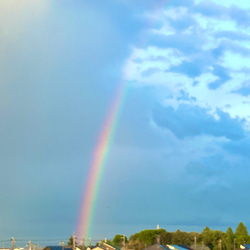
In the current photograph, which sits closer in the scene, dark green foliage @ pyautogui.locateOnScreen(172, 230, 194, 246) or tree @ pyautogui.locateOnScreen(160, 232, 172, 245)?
tree @ pyautogui.locateOnScreen(160, 232, 172, 245)

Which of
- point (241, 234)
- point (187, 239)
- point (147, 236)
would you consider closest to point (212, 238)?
point (187, 239)

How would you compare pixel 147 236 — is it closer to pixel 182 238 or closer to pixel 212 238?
pixel 182 238

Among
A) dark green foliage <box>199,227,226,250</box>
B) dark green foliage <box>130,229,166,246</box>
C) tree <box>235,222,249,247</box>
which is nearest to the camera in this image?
dark green foliage <box>130,229,166,246</box>

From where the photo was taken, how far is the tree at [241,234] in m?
178

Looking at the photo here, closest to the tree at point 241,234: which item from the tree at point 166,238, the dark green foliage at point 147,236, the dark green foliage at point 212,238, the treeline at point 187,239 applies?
the treeline at point 187,239

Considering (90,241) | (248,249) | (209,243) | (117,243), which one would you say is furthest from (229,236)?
(90,241)

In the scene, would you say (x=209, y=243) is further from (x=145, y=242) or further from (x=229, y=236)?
(x=145, y=242)

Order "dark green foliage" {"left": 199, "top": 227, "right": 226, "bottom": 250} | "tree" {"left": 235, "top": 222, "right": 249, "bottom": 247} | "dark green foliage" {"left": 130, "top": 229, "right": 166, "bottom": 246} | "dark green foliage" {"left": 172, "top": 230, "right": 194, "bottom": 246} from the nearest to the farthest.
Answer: "dark green foliage" {"left": 130, "top": 229, "right": 166, "bottom": 246} < "dark green foliage" {"left": 199, "top": 227, "right": 226, "bottom": 250} < "dark green foliage" {"left": 172, "top": 230, "right": 194, "bottom": 246} < "tree" {"left": 235, "top": 222, "right": 249, "bottom": 247}

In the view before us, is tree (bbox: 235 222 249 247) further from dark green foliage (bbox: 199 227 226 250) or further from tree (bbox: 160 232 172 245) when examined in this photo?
tree (bbox: 160 232 172 245)

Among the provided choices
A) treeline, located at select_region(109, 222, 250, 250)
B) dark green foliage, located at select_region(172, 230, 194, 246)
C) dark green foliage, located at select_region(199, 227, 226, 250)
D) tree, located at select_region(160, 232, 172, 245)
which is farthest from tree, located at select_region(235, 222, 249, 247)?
tree, located at select_region(160, 232, 172, 245)

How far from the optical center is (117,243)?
19925 cm

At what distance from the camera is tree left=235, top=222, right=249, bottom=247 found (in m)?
178

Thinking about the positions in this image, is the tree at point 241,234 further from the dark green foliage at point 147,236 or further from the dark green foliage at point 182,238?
the dark green foliage at point 147,236

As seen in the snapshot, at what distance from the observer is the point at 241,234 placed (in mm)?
191875
